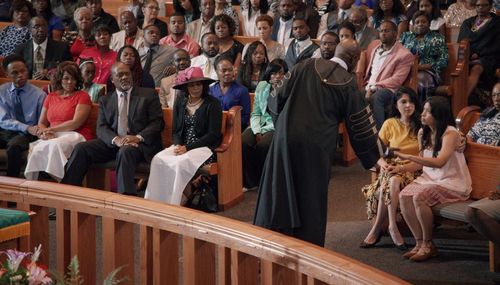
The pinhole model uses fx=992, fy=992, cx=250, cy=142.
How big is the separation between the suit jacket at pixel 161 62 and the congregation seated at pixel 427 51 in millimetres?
1989

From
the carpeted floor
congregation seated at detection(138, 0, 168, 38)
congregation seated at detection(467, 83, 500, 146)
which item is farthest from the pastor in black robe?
congregation seated at detection(138, 0, 168, 38)

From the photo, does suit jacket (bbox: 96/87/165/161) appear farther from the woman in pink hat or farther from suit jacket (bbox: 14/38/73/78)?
suit jacket (bbox: 14/38/73/78)

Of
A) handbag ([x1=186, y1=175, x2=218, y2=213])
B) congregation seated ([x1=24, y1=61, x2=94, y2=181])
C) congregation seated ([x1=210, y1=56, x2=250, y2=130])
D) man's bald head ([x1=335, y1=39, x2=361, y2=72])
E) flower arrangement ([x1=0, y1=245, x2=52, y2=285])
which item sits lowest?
handbag ([x1=186, y1=175, x2=218, y2=213])

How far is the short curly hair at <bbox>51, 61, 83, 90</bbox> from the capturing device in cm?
714

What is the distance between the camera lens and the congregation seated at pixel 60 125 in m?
6.94

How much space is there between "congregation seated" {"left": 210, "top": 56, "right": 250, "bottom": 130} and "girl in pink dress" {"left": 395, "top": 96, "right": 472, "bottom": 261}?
1.94 meters

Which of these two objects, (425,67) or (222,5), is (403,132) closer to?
(425,67)

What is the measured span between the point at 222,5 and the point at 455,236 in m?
4.19

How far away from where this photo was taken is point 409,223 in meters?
5.62

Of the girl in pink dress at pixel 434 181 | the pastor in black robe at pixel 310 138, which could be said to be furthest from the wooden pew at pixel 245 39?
the pastor in black robe at pixel 310 138

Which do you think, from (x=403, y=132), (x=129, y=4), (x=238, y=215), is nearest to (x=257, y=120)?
(x=238, y=215)

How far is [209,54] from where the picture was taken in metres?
8.08

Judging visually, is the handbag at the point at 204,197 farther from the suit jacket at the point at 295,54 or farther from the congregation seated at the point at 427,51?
the congregation seated at the point at 427,51

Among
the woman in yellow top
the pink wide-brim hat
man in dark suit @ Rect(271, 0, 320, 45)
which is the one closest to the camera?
the woman in yellow top
